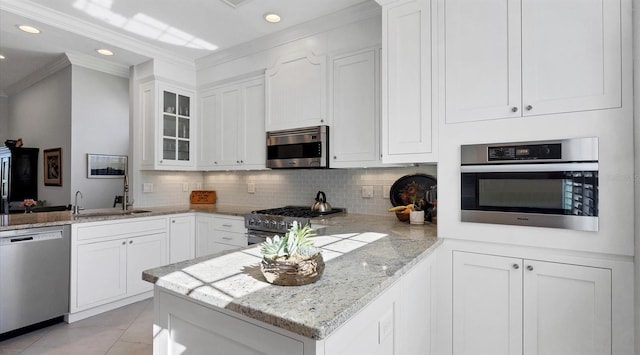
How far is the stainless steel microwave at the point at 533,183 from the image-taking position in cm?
154

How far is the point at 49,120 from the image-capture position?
15.4ft

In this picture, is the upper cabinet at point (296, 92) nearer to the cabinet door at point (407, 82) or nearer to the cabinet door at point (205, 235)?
the cabinet door at point (407, 82)

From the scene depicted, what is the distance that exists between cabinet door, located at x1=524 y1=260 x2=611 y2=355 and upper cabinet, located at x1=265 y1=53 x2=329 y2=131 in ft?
6.42

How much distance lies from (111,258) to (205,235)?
0.90 metres

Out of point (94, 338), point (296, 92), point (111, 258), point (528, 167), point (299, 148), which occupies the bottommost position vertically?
point (94, 338)

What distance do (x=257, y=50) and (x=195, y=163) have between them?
5.43 ft

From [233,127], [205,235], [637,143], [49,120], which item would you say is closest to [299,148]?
[233,127]

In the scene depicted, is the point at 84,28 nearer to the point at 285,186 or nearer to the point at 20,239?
the point at 20,239

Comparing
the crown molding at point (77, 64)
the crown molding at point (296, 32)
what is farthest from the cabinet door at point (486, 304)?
the crown molding at point (77, 64)

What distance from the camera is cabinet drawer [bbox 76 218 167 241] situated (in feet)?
9.28

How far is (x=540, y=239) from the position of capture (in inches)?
64.9

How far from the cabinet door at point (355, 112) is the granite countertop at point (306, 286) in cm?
110

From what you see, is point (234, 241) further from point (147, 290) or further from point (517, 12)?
point (517, 12)

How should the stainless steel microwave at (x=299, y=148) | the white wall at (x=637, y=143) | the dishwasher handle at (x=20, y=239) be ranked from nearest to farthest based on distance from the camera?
the white wall at (x=637, y=143)
the dishwasher handle at (x=20, y=239)
the stainless steel microwave at (x=299, y=148)
